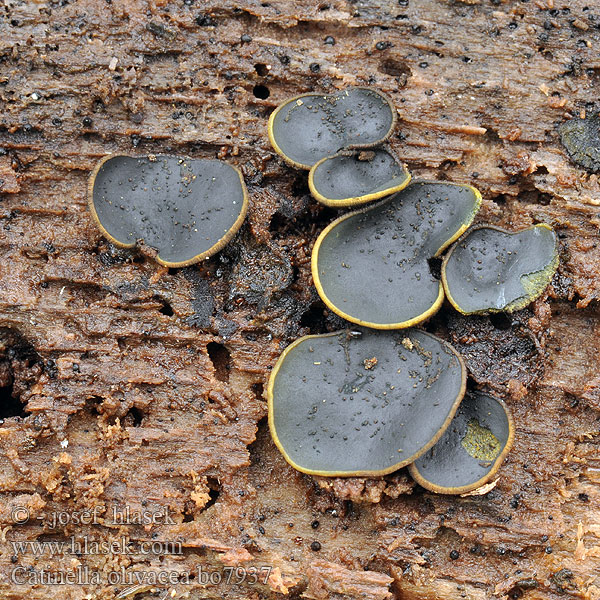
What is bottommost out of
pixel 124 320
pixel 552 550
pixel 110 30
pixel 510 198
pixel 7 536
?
pixel 7 536

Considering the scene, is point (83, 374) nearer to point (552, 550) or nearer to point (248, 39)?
point (248, 39)

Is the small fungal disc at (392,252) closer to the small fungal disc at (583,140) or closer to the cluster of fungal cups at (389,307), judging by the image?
the cluster of fungal cups at (389,307)

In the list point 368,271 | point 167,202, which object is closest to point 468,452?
point 368,271

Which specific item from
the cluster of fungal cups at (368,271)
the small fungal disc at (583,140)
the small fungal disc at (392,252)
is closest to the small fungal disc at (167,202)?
the cluster of fungal cups at (368,271)

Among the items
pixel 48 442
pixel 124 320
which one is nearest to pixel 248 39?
pixel 124 320

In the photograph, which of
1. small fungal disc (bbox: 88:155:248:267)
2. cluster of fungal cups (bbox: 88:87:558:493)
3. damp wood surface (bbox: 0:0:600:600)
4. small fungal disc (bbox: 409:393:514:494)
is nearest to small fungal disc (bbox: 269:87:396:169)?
cluster of fungal cups (bbox: 88:87:558:493)

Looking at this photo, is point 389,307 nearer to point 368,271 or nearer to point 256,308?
point 368,271

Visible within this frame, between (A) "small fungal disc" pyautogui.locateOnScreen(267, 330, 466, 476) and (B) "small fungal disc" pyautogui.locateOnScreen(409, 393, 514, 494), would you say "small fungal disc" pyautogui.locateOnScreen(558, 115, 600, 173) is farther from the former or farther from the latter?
(B) "small fungal disc" pyautogui.locateOnScreen(409, 393, 514, 494)
